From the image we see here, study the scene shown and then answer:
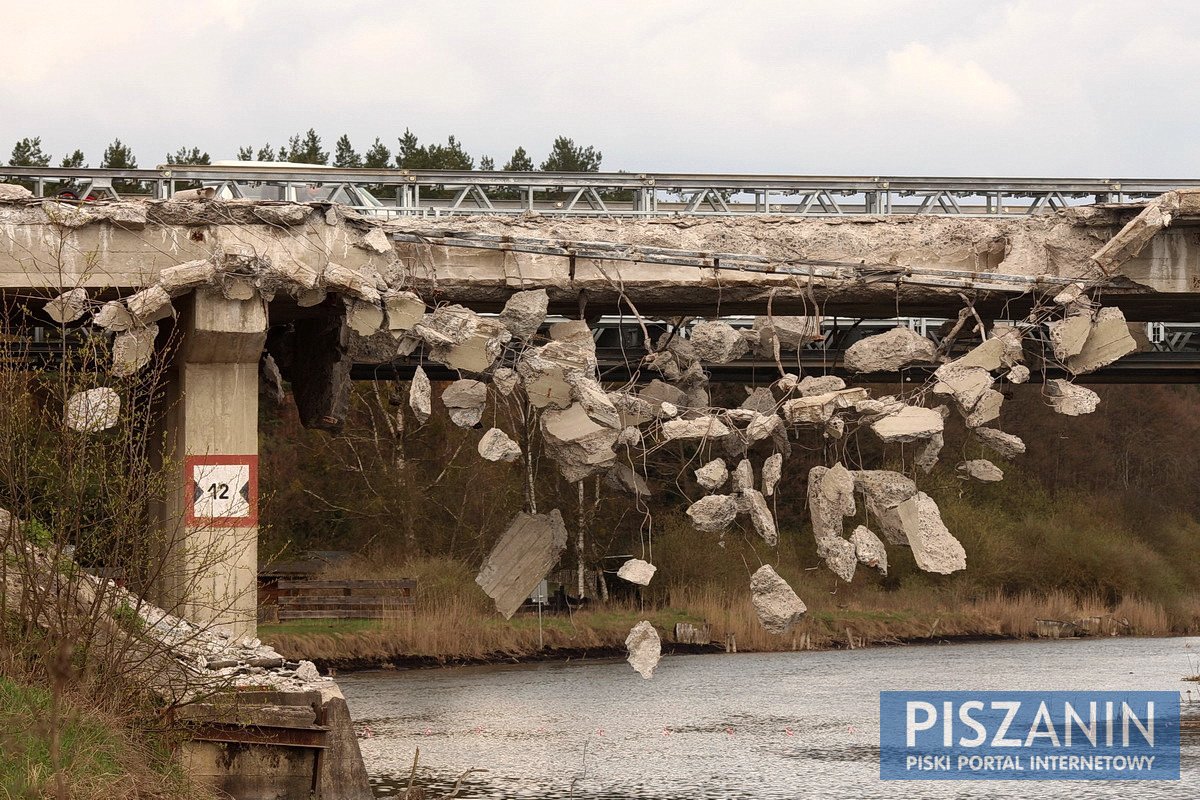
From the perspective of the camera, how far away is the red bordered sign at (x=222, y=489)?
38.1 ft

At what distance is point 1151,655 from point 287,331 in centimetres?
1982

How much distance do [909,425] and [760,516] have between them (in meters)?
1.31

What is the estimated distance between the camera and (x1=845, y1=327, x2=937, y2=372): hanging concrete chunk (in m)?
12.0

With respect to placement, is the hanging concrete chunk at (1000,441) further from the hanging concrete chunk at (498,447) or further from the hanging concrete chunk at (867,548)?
the hanging concrete chunk at (498,447)

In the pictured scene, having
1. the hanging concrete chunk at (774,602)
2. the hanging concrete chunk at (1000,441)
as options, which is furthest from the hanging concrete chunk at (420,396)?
the hanging concrete chunk at (1000,441)

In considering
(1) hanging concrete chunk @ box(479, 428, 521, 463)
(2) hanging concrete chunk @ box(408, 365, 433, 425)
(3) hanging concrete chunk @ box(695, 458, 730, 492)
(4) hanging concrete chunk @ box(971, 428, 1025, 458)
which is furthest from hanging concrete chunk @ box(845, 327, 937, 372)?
(2) hanging concrete chunk @ box(408, 365, 433, 425)

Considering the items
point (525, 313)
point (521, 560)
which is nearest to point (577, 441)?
point (521, 560)

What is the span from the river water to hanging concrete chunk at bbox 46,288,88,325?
5.48 meters

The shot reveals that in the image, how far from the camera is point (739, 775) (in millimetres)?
15594

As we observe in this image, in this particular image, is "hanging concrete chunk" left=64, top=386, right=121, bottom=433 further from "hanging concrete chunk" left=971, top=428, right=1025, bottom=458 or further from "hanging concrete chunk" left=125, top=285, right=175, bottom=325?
"hanging concrete chunk" left=971, top=428, right=1025, bottom=458

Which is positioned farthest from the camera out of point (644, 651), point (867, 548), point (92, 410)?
point (867, 548)

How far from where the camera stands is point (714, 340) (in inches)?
479

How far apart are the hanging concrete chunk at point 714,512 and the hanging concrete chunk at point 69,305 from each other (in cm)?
478
